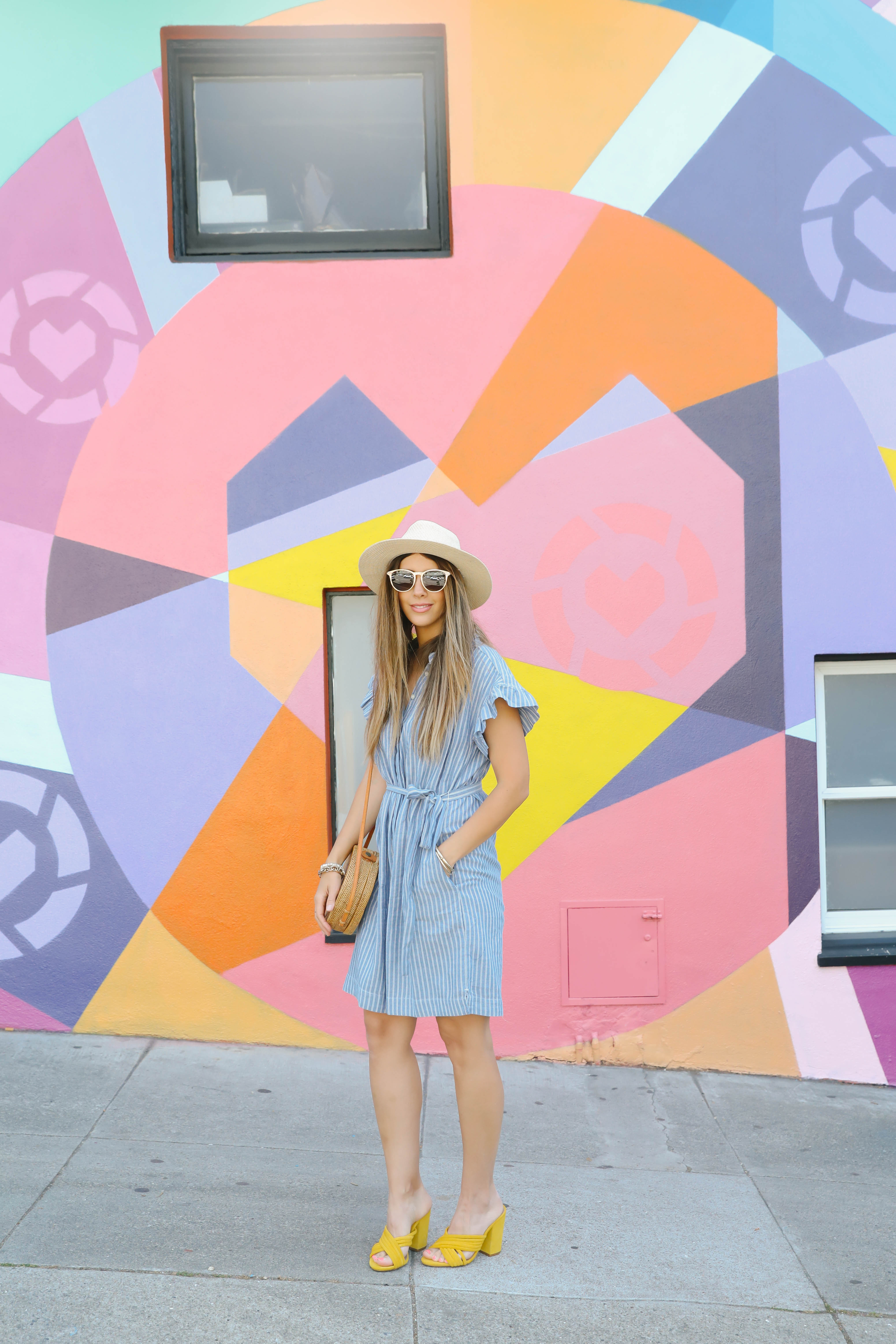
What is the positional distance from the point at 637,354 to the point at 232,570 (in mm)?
1893

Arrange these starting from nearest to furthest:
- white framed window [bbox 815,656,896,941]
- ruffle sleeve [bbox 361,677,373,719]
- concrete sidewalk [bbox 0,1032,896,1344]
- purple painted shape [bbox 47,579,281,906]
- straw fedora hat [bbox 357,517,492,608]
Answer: concrete sidewalk [bbox 0,1032,896,1344] < straw fedora hat [bbox 357,517,492,608] < ruffle sleeve [bbox 361,677,373,719] < purple painted shape [bbox 47,579,281,906] < white framed window [bbox 815,656,896,941]

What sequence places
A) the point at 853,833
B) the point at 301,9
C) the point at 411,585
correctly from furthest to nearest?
the point at 853,833
the point at 301,9
the point at 411,585

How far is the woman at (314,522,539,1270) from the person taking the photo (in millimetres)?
2855

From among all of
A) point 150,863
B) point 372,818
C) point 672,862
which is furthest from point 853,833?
point 150,863

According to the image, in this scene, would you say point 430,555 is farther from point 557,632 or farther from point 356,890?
point 557,632

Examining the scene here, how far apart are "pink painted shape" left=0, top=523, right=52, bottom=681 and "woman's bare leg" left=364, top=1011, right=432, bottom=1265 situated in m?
2.42

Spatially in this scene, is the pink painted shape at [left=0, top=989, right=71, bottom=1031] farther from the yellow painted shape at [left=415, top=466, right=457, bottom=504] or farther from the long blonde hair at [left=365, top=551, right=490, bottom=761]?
the yellow painted shape at [left=415, top=466, right=457, bottom=504]

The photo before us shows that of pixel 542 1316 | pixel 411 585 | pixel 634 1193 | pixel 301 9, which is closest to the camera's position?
pixel 542 1316

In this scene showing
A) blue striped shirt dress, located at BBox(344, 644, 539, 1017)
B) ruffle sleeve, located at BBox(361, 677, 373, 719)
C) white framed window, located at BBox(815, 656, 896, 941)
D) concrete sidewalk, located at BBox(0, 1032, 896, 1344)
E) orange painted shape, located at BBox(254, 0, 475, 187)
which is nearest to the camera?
concrete sidewalk, located at BBox(0, 1032, 896, 1344)

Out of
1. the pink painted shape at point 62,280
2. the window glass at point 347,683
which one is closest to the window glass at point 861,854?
the window glass at point 347,683

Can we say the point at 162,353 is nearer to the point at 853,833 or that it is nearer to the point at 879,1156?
the point at 853,833

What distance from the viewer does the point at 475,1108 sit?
9.42ft

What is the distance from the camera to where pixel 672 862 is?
15.0 feet

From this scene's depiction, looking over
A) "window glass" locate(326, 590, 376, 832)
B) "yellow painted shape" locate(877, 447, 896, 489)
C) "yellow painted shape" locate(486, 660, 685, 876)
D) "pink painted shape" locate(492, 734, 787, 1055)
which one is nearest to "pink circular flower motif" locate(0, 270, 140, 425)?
"window glass" locate(326, 590, 376, 832)
